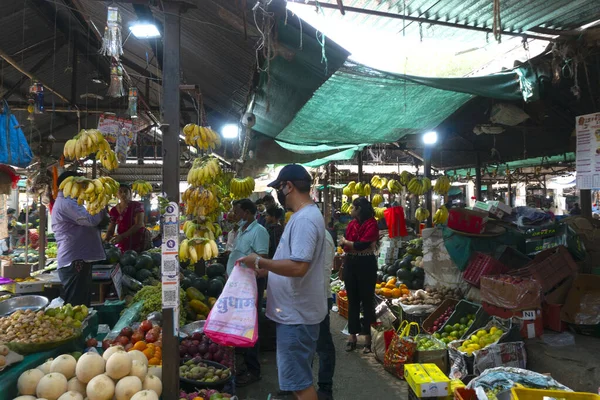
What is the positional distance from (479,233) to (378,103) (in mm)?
2949

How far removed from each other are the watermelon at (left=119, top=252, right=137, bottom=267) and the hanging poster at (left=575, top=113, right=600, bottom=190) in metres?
5.96

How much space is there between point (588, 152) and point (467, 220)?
6.95ft

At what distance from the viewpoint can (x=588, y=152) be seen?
4.96 metres

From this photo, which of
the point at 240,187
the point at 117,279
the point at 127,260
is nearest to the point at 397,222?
the point at 240,187

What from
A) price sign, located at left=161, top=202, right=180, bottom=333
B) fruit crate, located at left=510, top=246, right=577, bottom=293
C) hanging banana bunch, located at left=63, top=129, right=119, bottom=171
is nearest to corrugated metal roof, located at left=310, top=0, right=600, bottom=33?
hanging banana bunch, located at left=63, top=129, right=119, bottom=171

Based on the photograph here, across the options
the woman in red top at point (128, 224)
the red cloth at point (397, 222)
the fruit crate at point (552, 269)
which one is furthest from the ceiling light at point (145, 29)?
the red cloth at point (397, 222)

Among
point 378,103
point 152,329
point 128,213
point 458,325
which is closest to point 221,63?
point 378,103

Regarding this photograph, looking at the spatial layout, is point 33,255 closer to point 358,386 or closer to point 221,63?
point 221,63

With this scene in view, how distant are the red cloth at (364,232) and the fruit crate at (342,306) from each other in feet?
6.33

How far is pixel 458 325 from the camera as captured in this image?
17.2 feet

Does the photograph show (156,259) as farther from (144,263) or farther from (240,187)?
(240,187)

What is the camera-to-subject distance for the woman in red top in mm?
6523

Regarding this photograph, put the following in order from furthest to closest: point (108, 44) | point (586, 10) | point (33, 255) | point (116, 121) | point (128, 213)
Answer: point (33, 255)
point (128, 213)
point (116, 121)
point (586, 10)
point (108, 44)

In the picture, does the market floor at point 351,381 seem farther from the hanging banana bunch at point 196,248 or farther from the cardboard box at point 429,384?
the hanging banana bunch at point 196,248
